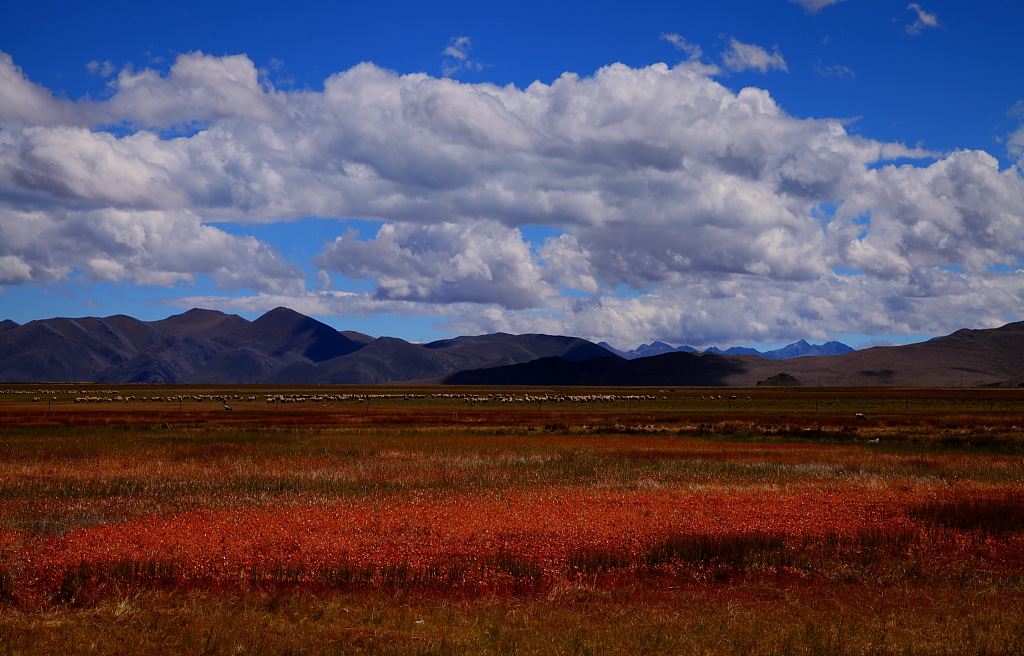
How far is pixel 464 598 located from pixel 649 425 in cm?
5342

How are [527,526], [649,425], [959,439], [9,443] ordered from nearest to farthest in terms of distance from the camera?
1. [527,526]
2. [9,443]
3. [959,439]
4. [649,425]

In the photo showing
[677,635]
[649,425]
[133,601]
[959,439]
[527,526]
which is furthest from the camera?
[649,425]

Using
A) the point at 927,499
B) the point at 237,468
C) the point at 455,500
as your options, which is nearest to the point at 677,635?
the point at 455,500

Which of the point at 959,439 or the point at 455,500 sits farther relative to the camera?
the point at 959,439

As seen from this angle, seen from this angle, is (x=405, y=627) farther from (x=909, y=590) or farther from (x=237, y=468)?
(x=237, y=468)

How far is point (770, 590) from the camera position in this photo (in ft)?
53.1

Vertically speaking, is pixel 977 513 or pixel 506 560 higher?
pixel 506 560

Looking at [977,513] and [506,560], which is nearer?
[506,560]

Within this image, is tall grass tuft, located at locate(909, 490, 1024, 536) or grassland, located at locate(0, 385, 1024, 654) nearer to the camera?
grassland, located at locate(0, 385, 1024, 654)

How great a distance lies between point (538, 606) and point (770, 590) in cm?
513

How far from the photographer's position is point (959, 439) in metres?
52.9

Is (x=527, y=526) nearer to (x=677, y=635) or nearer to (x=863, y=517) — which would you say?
(x=677, y=635)

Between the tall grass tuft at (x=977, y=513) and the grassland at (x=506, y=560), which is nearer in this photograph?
the grassland at (x=506, y=560)

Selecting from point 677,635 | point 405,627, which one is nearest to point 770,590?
point 677,635
